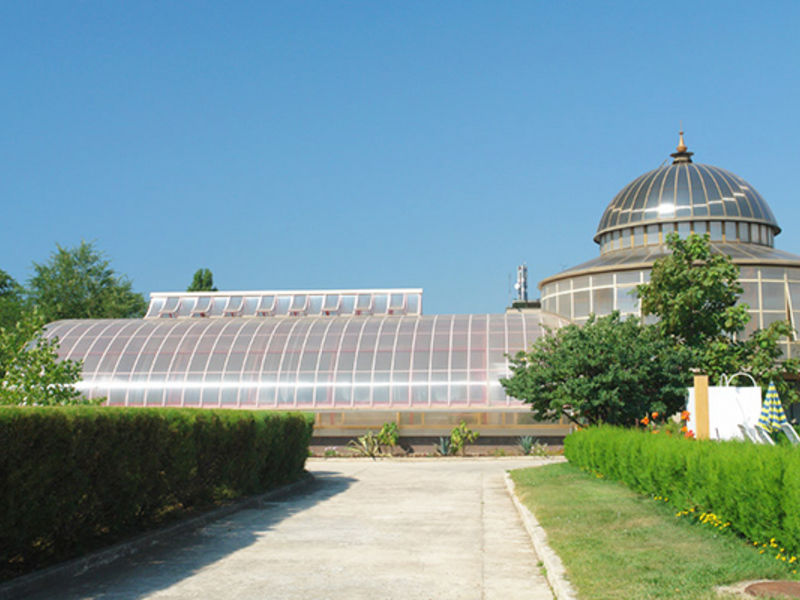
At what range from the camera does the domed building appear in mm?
47625

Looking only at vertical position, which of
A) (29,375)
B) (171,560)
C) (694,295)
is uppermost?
(694,295)

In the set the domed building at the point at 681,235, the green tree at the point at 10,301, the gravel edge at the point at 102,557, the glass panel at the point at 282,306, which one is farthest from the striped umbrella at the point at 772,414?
the green tree at the point at 10,301

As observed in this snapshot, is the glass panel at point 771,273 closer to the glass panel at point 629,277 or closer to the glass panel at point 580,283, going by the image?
the glass panel at point 629,277

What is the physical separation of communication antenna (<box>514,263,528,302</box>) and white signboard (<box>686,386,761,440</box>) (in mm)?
74008

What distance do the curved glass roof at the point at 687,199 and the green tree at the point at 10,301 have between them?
40.8 metres

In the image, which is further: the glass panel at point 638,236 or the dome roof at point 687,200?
the glass panel at point 638,236

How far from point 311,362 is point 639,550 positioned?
3068 centimetres

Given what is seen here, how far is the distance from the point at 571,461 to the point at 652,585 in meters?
19.0

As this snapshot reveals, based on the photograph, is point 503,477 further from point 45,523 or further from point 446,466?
point 45,523

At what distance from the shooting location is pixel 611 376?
1021 inches

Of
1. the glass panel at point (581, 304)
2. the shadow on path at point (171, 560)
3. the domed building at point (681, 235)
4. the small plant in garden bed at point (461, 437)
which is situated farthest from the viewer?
the glass panel at point (581, 304)

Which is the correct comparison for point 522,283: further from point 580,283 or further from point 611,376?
point 611,376

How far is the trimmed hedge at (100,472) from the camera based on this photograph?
10297mm

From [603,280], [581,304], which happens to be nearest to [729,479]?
[603,280]
